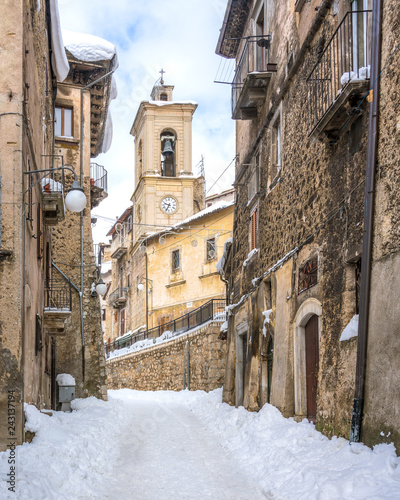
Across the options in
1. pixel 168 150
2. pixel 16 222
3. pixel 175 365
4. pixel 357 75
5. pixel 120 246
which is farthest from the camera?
pixel 120 246

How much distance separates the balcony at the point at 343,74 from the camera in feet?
29.6

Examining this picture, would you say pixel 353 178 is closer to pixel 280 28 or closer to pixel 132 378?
pixel 280 28

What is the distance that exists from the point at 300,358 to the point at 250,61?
401 inches

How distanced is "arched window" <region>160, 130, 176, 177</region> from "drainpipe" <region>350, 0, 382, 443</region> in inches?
1546

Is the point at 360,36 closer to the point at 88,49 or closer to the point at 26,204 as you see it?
the point at 26,204

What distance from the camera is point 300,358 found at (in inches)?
471

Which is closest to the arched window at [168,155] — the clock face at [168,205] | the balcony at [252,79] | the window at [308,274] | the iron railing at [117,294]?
the clock face at [168,205]

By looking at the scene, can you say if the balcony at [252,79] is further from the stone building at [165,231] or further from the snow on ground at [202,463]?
the stone building at [165,231]

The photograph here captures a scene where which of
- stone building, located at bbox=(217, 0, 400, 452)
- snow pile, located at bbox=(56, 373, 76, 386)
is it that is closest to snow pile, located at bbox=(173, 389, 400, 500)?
stone building, located at bbox=(217, 0, 400, 452)

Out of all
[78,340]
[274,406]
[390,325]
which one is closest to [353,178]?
[390,325]

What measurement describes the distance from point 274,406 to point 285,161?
528 cm

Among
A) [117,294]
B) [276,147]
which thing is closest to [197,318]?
[276,147]

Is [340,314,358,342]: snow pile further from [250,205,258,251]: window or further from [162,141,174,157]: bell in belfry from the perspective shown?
[162,141,174,157]: bell in belfry

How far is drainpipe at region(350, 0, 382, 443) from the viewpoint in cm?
824
